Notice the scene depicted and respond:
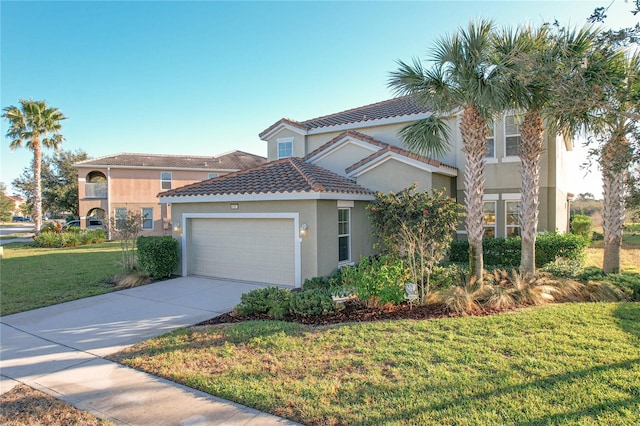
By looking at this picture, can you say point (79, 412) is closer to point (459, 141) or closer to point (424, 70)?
point (424, 70)

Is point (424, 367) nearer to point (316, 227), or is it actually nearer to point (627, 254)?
point (316, 227)

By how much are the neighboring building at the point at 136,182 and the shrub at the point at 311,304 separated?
25.5 metres

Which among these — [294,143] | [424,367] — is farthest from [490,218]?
[424,367]

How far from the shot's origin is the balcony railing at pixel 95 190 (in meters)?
30.9

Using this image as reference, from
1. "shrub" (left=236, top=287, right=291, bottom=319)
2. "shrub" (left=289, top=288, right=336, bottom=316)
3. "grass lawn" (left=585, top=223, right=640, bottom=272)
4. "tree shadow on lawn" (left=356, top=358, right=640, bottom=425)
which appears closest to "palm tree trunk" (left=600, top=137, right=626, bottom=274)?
"grass lawn" (left=585, top=223, right=640, bottom=272)

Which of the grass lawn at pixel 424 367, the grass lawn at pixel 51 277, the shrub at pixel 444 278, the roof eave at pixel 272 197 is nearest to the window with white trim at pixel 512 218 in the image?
the shrub at pixel 444 278

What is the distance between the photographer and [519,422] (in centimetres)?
387

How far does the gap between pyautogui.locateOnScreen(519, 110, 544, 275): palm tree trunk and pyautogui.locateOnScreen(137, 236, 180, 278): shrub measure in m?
12.0

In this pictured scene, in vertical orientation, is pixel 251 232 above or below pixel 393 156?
below

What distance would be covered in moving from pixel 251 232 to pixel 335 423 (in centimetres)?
923

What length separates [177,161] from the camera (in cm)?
3369

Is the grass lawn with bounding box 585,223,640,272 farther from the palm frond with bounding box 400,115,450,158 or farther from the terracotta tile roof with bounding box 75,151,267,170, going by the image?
the terracotta tile roof with bounding box 75,151,267,170

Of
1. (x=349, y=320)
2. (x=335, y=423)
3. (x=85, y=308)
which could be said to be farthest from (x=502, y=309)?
(x=85, y=308)

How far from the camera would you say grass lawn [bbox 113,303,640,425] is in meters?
4.14
